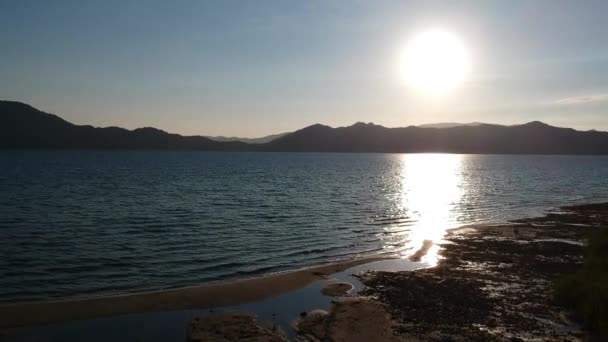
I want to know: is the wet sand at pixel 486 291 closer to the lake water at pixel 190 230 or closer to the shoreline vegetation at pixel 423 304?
the shoreline vegetation at pixel 423 304

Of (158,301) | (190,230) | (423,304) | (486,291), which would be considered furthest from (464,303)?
(190,230)

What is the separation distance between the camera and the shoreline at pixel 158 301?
16844 millimetres

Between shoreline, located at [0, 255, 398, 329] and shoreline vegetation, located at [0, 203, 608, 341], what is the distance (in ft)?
0.13

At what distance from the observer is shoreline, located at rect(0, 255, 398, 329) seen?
1684cm

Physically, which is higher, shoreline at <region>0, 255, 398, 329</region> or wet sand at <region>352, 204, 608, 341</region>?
wet sand at <region>352, 204, 608, 341</region>

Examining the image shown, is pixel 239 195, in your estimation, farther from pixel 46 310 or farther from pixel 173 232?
pixel 46 310

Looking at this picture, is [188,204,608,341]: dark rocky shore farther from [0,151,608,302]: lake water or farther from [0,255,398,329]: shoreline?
[0,151,608,302]: lake water

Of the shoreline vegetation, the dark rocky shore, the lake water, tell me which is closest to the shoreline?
the shoreline vegetation

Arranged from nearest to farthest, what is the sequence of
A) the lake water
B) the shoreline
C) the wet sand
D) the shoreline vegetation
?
the shoreline vegetation → the wet sand → the shoreline → the lake water

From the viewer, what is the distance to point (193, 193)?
6269 centimetres

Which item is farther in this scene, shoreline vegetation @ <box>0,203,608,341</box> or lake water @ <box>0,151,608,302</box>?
lake water @ <box>0,151,608,302</box>

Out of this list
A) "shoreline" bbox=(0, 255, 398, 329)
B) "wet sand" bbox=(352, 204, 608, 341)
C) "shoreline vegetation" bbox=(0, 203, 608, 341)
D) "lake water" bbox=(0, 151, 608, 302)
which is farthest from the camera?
"lake water" bbox=(0, 151, 608, 302)

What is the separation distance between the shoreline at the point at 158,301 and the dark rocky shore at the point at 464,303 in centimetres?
329

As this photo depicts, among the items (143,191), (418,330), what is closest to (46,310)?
(418,330)
